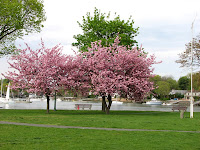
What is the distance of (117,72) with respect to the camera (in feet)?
126

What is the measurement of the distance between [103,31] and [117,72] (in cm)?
1194

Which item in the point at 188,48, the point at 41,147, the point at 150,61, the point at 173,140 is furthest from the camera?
the point at 188,48

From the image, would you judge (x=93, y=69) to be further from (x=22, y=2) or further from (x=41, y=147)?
(x=41, y=147)

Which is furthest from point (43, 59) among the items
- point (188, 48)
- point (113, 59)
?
point (188, 48)

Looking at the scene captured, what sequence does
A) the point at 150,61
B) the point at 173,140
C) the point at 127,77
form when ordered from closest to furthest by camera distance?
the point at 173,140 < the point at 127,77 < the point at 150,61

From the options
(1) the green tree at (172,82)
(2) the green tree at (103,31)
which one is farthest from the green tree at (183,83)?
(2) the green tree at (103,31)

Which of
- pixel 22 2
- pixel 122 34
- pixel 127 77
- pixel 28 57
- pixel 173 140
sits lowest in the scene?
pixel 173 140

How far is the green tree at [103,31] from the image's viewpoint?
48906mm

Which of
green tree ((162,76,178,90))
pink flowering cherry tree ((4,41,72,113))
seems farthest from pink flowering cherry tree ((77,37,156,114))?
green tree ((162,76,178,90))

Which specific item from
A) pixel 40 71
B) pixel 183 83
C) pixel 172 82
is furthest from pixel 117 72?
pixel 183 83

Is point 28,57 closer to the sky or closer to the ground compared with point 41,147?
closer to the sky

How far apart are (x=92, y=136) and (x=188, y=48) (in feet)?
111

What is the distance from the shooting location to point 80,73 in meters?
38.3

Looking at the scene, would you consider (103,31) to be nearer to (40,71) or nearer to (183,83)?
(40,71)
